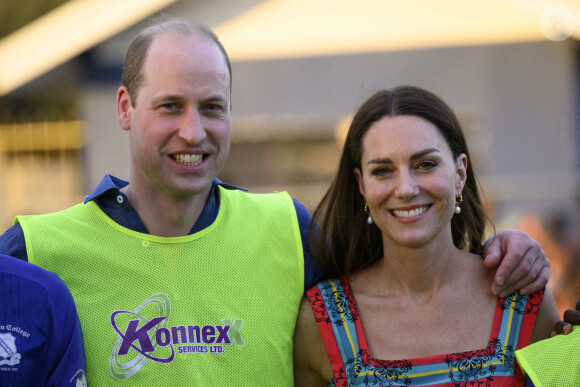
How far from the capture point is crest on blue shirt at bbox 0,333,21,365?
9.02 ft

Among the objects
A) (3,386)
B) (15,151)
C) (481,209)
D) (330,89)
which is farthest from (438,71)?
(3,386)

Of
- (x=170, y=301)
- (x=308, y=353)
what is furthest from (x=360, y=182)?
(x=170, y=301)

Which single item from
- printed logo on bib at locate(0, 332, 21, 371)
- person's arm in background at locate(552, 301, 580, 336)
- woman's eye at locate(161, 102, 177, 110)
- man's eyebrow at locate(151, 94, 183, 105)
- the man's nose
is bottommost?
person's arm in background at locate(552, 301, 580, 336)

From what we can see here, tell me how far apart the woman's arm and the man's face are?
65cm

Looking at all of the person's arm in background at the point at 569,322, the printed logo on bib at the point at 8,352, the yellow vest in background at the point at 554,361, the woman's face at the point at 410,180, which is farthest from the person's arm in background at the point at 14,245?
the person's arm in background at the point at 569,322

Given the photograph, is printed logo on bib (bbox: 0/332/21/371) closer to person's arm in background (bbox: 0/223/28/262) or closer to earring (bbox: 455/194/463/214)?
person's arm in background (bbox: 0/223/28/262)

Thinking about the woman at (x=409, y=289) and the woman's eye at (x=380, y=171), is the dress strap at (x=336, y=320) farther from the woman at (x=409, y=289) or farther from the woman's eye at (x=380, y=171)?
the woman's eye at (x=380, y=171)

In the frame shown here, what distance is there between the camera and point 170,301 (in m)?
3.14

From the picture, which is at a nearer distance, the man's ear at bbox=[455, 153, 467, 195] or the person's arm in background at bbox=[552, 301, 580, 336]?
the person's arm in background at bbox=[552, 301, 580, 336]

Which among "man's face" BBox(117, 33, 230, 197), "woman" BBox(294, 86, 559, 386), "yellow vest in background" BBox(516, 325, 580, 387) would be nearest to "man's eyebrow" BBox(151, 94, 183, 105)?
"man's face" BBox(117, 33, 230, 197)

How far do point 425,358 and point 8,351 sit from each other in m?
1.45

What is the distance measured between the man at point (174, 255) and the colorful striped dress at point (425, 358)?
101 mm

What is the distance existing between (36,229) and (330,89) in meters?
6.69

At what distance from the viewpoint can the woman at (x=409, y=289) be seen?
325cm
